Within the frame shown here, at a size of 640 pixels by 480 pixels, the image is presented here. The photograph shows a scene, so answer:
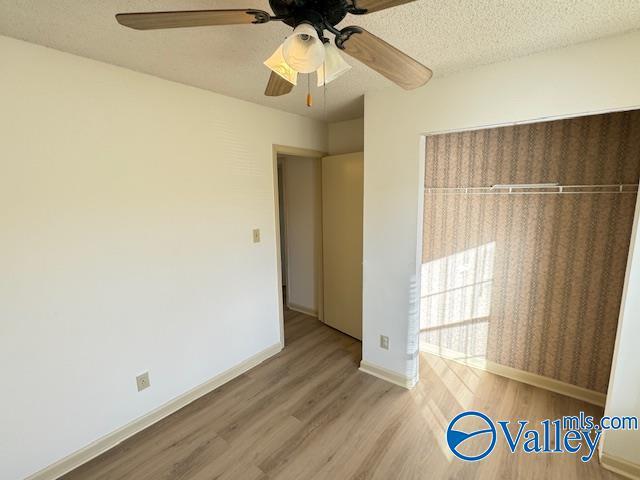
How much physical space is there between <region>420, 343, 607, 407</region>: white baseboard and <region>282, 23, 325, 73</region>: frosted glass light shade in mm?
2754

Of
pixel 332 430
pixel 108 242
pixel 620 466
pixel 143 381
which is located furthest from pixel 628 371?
pixel 108 242

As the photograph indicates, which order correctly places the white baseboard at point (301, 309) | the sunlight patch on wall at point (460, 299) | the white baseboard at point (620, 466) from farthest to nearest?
the white baseboard at point (301, 309)
the sunlight patch on wall at point (460, 299)
the white baseboard at point (620, 466)

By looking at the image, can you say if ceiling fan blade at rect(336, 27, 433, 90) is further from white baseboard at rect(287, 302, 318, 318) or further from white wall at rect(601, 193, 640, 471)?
white baseboard at rect(287, 302, 318, 318)

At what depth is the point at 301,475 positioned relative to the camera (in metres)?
1.71

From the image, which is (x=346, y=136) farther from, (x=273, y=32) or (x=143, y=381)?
(x=143, y=381)

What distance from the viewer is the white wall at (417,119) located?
1552mm

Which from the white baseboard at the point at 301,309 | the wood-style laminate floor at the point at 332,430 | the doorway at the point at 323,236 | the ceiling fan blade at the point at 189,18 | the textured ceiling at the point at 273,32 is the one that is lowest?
the wood-style laminate floor at the point at 332,430

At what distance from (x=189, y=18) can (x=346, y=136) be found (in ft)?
7.93

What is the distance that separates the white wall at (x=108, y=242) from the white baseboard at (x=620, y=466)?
250 centimetres

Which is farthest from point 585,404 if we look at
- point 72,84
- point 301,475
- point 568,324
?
point 72,84

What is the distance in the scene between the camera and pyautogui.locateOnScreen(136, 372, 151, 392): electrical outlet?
6.62 ft

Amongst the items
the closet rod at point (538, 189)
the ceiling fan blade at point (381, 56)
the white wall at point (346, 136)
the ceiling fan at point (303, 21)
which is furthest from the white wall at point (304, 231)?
the ceiling fan at point (303, 21)

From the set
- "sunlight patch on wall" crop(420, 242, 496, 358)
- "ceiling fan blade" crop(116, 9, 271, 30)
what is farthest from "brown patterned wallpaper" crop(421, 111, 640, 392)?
"ceiling fan blade" crop(116, 9, 271, 30)

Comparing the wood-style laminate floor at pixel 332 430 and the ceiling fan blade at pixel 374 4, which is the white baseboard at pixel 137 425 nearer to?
the wood-style laminate floor at pixel 332 430
